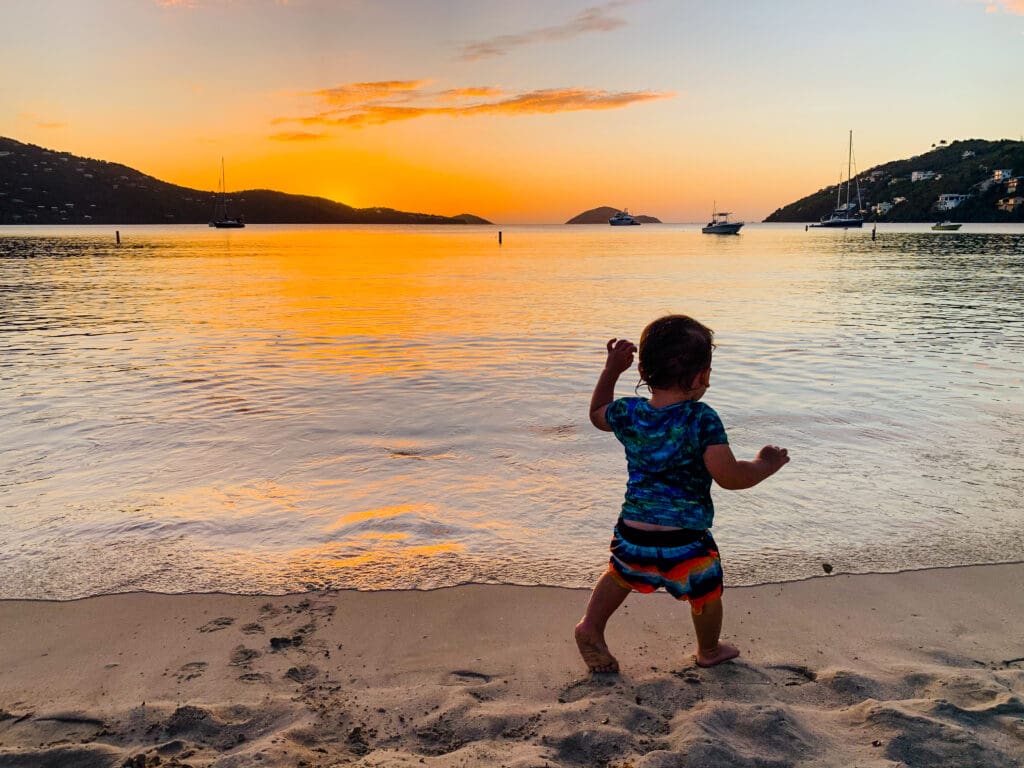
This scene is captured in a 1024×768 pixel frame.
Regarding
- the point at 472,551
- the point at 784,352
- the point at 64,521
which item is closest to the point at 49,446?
the point at 64,521

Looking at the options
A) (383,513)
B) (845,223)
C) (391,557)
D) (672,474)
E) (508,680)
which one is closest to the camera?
(672,474)

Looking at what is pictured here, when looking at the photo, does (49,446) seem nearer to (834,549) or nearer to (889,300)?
(834,549)

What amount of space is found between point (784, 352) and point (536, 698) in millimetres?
11513

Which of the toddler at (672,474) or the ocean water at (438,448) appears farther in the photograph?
the ocean water at (438,448)

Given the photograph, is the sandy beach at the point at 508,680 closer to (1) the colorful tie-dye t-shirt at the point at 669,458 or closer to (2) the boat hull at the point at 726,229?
(1) the colorful tie-dye t-shirt at the point at 669,458

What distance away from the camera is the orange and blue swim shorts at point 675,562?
3129mm

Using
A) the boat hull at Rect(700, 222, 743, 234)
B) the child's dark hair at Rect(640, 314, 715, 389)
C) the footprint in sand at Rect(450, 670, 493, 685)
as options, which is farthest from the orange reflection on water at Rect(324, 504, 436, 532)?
the boat hull at Rect(700, 222, 743, 234)

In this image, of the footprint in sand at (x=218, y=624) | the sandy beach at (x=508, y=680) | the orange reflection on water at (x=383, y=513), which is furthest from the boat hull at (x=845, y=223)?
the footprint in sand at (x=218, y=624)

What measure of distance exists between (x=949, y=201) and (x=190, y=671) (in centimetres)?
19354

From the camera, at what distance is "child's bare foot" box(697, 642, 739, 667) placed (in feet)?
11.0

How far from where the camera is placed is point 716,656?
3.36 meters

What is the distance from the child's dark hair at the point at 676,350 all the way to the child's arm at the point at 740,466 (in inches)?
12.5

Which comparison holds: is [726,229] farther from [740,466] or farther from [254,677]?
[254,677]

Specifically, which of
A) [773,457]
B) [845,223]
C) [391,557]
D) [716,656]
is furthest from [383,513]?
[845,223]
